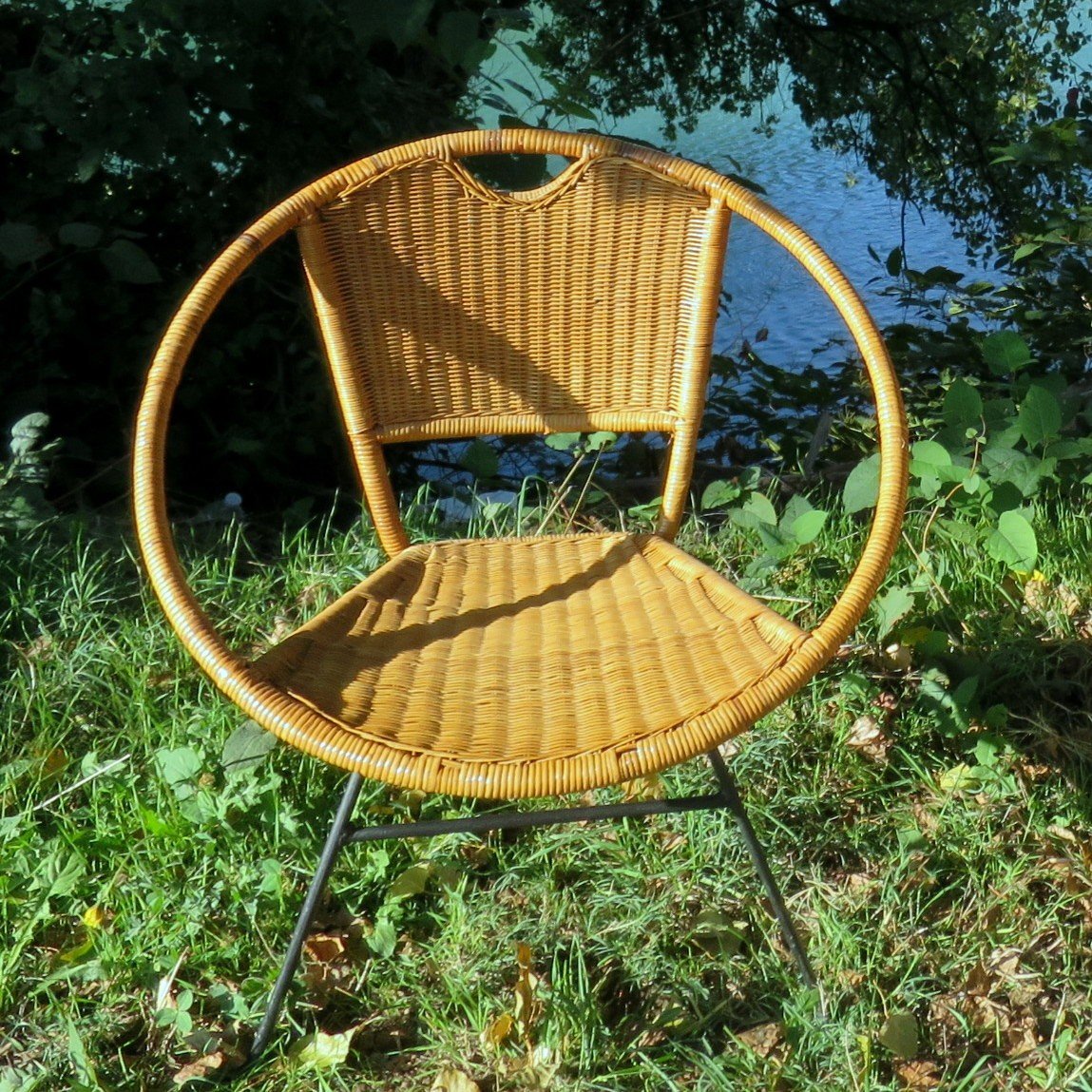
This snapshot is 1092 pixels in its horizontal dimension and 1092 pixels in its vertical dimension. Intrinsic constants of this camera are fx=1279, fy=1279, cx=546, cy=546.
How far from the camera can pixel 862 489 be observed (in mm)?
1906

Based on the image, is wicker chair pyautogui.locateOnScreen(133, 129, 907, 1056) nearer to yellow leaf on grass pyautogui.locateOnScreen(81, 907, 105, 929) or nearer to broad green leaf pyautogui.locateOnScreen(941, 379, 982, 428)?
yellow leaf on grass pyautogui.locateOnScreen(81, 907, 105, 929)

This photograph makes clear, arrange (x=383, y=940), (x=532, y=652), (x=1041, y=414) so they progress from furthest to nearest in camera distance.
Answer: (x=1041, y=414) < (x=383, y=940) < (x=532, y=652)

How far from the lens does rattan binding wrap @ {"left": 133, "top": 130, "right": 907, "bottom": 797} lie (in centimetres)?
124

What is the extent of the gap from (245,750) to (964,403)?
1213 millimetres

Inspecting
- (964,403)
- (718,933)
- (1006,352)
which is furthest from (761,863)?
(1006,352)

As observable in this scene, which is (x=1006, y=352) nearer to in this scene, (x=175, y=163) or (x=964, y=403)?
(x=964, y=403)

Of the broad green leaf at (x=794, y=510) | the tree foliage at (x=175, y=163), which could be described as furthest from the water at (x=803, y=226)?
the broad green leaf at (x=794, y=510)

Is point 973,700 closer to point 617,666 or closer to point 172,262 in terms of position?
point 617,666

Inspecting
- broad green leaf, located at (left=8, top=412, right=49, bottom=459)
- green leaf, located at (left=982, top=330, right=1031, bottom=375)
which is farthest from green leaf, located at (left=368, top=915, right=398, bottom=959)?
green leaf, located at (left=982, top=330, right=1031, bottom=375)

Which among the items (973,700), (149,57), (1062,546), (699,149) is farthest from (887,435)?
(699,149)

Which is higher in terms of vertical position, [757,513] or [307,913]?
[757,513]

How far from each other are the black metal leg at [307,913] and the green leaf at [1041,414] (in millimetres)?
1241

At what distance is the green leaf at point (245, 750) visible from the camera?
1.70 m

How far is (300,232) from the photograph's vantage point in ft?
5.08
